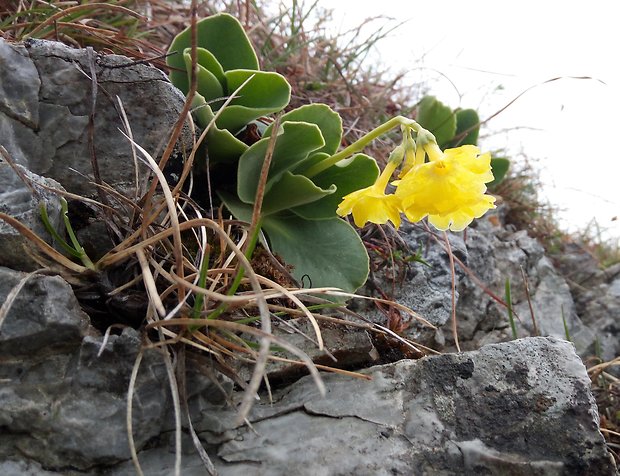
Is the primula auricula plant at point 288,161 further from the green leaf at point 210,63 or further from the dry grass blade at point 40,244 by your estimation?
the dry grass blade at point 40,244

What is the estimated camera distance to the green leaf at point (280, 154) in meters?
1.43

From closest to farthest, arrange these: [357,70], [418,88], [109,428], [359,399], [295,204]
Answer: [109,428]
[359,399]
[295,204]
[357,70]
[418,88]

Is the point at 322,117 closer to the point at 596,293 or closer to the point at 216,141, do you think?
the point at 216,141

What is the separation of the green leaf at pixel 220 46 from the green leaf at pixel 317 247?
40cm

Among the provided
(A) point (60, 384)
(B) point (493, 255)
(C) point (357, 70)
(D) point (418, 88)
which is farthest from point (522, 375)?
(D) point (418, 88)

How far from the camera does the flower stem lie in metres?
1.32

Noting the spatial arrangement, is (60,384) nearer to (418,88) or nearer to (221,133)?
(221,133)

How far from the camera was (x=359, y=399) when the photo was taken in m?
1.15

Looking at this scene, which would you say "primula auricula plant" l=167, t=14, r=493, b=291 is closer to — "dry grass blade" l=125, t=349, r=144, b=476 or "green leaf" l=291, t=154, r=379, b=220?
"green leaf" l=291, t=154, r=379, b=220

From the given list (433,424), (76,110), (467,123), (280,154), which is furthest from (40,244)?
(467,123)

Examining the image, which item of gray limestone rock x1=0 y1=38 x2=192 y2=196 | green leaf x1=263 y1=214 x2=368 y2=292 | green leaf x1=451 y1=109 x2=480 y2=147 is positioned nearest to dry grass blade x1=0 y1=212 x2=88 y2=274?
gray limestone rock x1=0 y1=38 x2=192 y2=196

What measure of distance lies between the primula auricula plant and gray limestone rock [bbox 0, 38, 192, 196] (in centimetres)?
12

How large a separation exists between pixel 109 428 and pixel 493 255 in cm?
168

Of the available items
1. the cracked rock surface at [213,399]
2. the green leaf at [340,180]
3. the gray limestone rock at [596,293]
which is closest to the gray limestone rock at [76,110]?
the cracked rock surface at [213,399]
